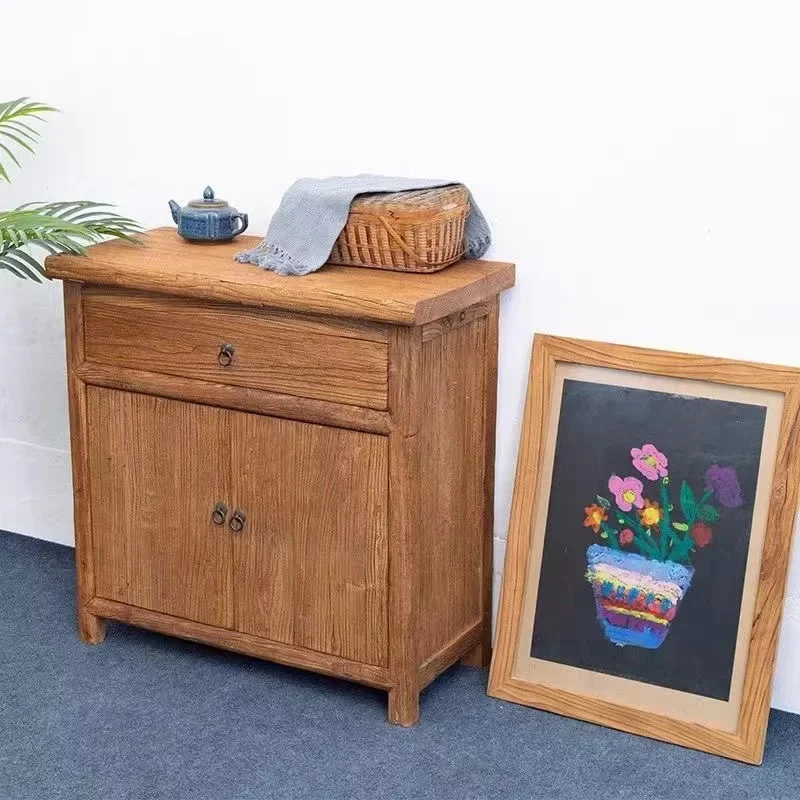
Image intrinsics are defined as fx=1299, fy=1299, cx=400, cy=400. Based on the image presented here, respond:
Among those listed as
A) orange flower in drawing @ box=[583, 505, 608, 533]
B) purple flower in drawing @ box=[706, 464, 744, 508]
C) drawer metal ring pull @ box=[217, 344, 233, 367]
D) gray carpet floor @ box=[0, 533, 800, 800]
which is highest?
drawer metal ring pull @ box=[217, 344, 233, 367]

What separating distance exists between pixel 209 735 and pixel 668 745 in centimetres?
83

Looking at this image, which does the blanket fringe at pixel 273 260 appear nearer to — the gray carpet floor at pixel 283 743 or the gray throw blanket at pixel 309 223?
the gray throw blanket at pixel 309 223

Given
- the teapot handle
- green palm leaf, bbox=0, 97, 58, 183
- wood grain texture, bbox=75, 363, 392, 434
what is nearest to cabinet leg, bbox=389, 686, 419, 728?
wood grain texture, bbox=75, 363, 392, 434

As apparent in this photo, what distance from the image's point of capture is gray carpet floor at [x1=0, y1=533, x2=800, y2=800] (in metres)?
2.21

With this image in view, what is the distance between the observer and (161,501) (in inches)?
100

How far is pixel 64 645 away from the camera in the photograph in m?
2.71

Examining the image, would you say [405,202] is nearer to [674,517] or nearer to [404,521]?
[404,521]

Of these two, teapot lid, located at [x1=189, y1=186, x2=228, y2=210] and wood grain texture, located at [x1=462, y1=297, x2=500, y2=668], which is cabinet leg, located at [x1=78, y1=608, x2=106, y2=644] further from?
teapot lid, located at [x1=189, y1=186, x2=228, y2=210]

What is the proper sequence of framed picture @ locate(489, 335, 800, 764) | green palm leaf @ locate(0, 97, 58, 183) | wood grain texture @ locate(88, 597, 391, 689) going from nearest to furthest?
framed picture @ locate(489, 335, 800, 764) → wood grain texture @ locate(88, 597, 391, 689) → green palm leaf @ locate(0, 97, 58, 183)

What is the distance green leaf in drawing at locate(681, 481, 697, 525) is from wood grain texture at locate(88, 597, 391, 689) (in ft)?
2.03

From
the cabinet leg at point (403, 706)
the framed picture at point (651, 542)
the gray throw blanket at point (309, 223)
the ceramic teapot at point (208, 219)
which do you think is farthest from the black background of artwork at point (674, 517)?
the ceramic teapot at point (208, 219)

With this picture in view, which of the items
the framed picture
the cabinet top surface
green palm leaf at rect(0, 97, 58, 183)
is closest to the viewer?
the cabinet top surface

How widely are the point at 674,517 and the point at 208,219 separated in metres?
1.06

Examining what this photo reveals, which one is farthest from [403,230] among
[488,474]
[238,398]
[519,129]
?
[488,474]
